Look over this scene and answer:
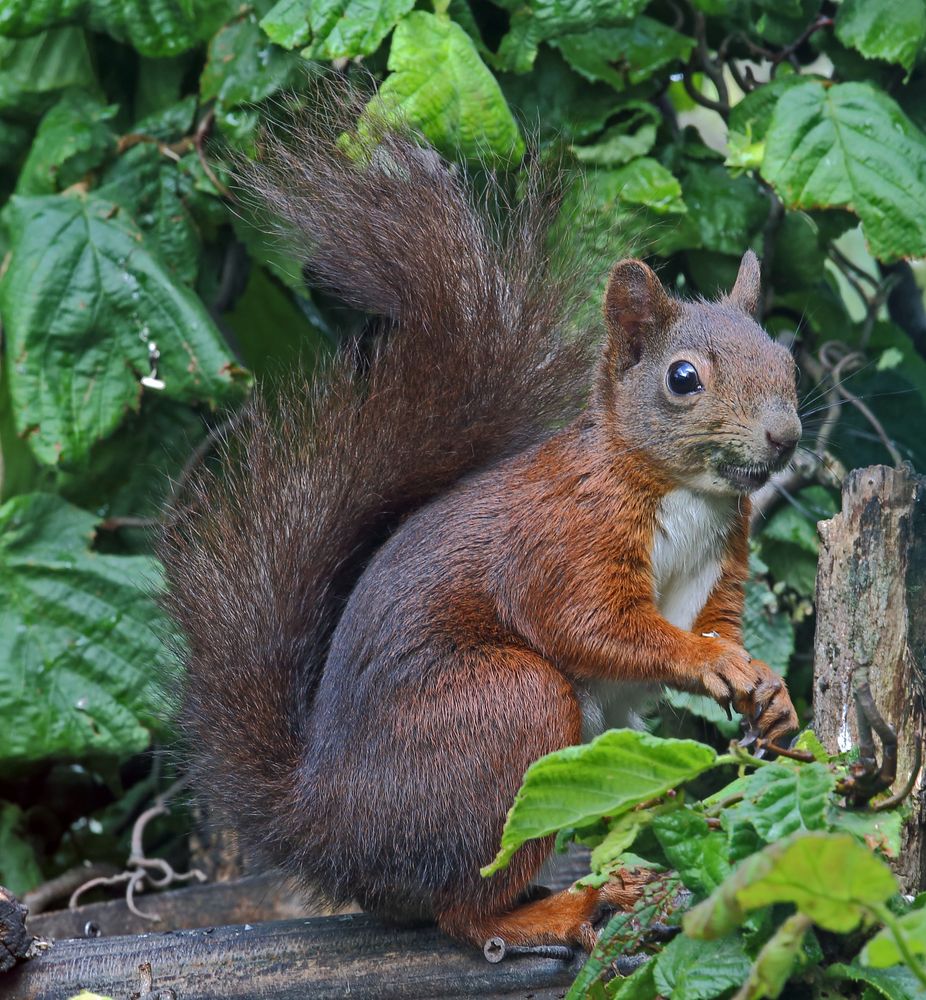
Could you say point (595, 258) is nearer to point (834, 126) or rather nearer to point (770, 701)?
point (834, 126)

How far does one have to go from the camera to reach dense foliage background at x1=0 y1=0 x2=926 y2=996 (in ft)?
6.66

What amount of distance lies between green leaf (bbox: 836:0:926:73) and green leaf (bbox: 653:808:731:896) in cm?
144

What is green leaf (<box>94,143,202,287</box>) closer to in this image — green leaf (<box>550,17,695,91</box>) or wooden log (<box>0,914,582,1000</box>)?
green leaf (<box>550,17,695,91</box>)

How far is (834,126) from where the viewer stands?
6.69ft

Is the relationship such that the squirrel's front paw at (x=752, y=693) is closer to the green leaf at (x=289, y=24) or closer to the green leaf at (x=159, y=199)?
the green leaf at (x=289, y=24)

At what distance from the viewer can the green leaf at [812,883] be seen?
0.83 meters

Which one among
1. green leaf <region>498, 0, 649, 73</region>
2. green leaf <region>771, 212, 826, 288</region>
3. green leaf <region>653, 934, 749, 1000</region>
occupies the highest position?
green leaf <region>498, 0, 649, 73</region>

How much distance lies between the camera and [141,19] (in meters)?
2.23

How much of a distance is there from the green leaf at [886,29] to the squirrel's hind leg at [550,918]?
4.54 ft

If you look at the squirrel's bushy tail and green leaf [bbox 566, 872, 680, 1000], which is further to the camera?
the squirrel's bushy tail

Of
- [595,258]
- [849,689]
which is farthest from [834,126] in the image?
[849,689]

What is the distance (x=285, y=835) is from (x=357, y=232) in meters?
0.77

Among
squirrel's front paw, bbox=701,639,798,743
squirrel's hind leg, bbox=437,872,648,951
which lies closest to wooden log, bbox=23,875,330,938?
squirrel's hind leg, bbox=437,872,648,951

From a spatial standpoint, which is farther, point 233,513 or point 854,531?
point 233,513
